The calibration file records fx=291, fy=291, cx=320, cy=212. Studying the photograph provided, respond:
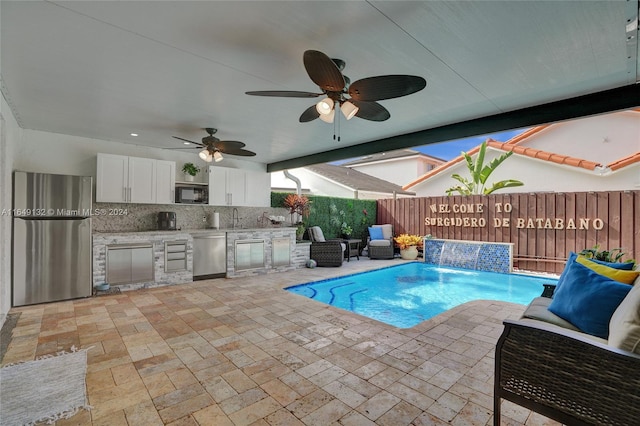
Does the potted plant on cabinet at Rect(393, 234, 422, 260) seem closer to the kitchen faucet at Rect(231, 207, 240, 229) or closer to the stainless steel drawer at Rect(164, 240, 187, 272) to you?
the kitchen faucet at Rect(231, 207, 240, 229)

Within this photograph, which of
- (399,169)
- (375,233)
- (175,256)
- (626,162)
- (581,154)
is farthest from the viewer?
(399,169)

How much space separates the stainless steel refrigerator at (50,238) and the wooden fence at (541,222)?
29.3 ft

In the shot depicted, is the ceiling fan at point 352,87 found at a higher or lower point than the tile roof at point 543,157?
lower

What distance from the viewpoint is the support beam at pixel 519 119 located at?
321 cm

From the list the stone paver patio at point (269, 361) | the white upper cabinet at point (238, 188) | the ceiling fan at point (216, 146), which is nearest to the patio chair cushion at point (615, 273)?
the stone paver patio at point (269, 361)

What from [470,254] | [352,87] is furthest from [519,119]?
[470,254]

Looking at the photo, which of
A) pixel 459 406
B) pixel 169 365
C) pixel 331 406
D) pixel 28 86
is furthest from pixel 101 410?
pixel 28 86

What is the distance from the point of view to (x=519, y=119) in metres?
3.89

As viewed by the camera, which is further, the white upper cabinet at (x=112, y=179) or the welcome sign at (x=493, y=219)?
the welcome sign at (x=493, y=219)

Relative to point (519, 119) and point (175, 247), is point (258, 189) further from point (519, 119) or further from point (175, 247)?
point (519, 119)

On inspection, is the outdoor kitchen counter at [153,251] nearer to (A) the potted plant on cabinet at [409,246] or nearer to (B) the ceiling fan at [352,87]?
(B) the ceiling fan at [352,87]

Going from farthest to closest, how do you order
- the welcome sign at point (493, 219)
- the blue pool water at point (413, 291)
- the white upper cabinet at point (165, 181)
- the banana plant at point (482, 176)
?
the banana plant at point (482, 176) < the welcome sign at point (493, 219) < the white upper cabinet at point (165, 181) < the blue pool water at point (413, 291)

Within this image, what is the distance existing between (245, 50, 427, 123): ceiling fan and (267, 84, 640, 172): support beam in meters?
1.98

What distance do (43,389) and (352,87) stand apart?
353cm
